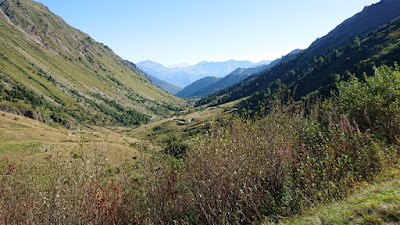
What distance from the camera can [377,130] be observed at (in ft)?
31.4

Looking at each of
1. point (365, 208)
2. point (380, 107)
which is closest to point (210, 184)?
point (365, 208)

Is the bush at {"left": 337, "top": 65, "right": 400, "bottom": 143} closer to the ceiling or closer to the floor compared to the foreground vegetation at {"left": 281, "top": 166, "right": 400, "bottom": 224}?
closer to the ceiling

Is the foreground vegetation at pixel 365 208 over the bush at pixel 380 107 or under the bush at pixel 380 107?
under

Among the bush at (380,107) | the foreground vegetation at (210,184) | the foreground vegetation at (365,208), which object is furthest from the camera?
the bush at (380,107)

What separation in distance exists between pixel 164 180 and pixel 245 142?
3423mm

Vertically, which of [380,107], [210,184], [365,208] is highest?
[380,107]

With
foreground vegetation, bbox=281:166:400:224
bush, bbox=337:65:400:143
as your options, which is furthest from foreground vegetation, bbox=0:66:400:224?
bush, bbox=337:65:400:143

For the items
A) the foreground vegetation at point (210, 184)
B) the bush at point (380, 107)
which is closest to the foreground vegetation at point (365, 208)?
the foreground vegetation at point (210, 184)

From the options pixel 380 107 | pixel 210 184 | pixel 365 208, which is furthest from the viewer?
pixel 380 107

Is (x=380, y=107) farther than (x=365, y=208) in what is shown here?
Yes

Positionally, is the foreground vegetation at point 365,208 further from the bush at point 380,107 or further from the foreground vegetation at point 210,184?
the bush at point 380,107

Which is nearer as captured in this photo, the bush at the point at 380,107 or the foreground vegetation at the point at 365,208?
the foreground vegetation at the point at 365,208

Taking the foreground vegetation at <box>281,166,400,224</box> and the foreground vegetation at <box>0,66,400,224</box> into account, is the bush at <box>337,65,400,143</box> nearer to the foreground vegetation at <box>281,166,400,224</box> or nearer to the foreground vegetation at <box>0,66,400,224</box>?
the foreground vegetation at <box>0,66,400,224</box>

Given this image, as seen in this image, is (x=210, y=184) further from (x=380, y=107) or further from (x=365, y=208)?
(x=380, y=107)
